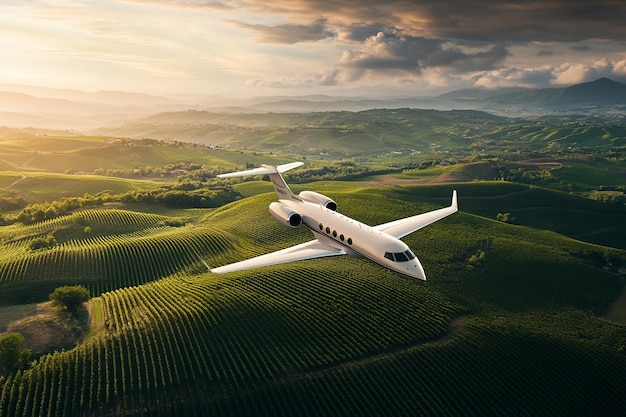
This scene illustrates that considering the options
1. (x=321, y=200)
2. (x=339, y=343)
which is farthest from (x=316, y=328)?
(x=321, y=200)

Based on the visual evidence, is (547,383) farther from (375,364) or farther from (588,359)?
(375,364)

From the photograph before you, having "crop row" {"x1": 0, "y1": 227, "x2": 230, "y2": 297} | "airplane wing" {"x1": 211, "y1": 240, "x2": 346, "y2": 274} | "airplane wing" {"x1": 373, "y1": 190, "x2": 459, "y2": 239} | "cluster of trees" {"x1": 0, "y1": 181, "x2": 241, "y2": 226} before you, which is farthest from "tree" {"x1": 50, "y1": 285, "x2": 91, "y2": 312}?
"cluster of trees" {"x1": 0, "y1": 181, "x2": 241, "y2": 226}

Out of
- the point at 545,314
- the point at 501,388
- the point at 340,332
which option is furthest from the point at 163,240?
the point at 545,314

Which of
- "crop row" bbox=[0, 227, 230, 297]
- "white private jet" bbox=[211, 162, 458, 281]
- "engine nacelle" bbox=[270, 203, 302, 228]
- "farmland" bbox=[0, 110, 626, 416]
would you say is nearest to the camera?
"white private jet" bbox=[211, 162, 458, 281]

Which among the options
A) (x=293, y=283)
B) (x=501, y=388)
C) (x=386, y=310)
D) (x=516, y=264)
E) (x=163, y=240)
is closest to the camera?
(x=501, y=388)

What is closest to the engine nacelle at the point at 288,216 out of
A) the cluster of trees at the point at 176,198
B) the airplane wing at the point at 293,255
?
the airplane wing at the point at 293,255

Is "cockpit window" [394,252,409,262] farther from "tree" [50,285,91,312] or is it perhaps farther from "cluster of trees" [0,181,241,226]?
"cluster of trees" [0,181,241,226]
